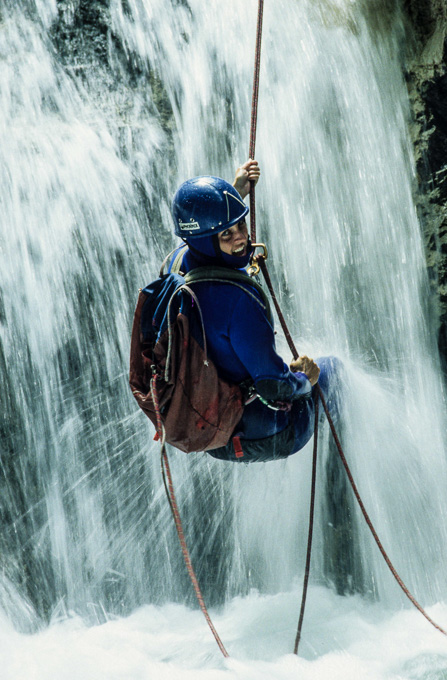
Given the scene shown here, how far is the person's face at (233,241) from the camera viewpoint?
110 inches

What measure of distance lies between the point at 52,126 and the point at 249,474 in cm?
337

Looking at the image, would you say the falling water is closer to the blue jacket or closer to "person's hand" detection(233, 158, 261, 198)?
"person's hand" detection(233, 158, 261, 198)

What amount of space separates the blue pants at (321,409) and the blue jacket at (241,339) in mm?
364

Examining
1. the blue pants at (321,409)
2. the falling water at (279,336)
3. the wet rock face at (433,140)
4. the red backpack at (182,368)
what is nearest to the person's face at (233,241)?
the red backpack at (182,368)

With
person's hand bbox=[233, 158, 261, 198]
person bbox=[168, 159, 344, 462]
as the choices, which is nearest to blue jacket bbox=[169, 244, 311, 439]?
person bbox=[168, 159, 344, 462]

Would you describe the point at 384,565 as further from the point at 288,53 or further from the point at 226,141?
the point at 288,53

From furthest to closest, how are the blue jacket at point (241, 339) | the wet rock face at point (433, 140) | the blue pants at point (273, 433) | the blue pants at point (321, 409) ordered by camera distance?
the wet rock face at point (433, 140) < the blue pants at point (321, 409) < the blue pants at point (273, 433) < the blue jacket at point (241, 339)

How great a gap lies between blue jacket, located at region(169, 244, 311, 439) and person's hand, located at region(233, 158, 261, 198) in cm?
68

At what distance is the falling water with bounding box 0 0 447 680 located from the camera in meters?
5.03

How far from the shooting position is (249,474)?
5.15m

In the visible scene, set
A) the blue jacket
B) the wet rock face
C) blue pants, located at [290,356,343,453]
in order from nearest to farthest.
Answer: the blue jacket, blue pants, located at [290,356,343,453], the wet rock face

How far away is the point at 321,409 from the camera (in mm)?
3953

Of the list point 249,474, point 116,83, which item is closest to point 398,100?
point 116,83

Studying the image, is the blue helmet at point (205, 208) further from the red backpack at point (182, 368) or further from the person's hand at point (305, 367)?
the person's hand at point (305, 367)
